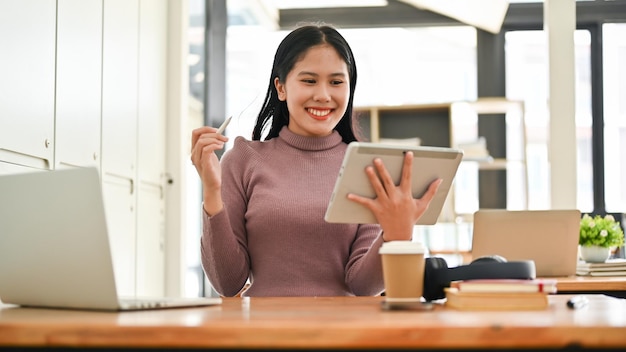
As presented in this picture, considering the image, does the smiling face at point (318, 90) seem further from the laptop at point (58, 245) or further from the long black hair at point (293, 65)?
the laptop at point (58, 245)

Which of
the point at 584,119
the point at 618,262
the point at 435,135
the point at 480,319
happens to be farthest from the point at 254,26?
the point at 480,319

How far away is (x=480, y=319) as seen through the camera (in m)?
1.08

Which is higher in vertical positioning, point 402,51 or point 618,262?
point 402,51

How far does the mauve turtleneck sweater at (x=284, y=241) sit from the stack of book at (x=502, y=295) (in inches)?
23.1

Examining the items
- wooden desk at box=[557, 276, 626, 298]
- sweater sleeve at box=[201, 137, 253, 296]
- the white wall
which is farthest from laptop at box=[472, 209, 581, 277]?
the white wall

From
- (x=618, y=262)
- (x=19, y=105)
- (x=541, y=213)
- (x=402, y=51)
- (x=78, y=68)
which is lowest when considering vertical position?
(x=618, y=262)

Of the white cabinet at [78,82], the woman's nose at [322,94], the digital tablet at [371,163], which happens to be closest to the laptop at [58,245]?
the digital tablet at [371,163]

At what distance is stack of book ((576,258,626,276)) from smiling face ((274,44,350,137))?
1.40 metres

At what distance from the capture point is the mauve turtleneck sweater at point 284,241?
193 centimetres

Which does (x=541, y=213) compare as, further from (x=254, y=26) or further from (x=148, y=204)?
(x=254, y=26)

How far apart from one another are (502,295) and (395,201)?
0.28m

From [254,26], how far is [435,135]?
5.43ft

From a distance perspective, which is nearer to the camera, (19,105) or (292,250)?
(292,250)

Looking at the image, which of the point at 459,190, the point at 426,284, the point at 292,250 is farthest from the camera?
the point at 459,190
